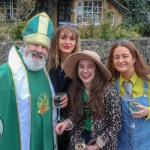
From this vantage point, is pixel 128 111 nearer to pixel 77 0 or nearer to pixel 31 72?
pixel 31 72

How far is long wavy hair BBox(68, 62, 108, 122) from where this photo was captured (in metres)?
3.13

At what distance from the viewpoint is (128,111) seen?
3.17 m

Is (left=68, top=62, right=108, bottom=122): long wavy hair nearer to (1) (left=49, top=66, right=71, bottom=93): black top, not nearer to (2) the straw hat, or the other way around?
(2) the straw hat

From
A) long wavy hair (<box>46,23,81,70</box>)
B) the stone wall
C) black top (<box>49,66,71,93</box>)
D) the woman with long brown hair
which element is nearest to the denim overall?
the woman with long brown hair

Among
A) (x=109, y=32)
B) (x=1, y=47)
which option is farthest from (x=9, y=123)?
(x=109, y=32)

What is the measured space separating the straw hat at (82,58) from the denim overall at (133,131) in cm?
19

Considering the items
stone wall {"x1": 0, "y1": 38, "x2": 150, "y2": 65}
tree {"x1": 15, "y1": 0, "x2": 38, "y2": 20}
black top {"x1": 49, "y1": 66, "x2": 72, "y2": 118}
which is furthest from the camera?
tree {"x1": 15, "y1": 0, "x2": 38, "y2": 20}

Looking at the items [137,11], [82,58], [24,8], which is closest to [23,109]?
[82,58]

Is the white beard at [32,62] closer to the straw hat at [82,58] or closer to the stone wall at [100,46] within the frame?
the straw hat at [82,58]

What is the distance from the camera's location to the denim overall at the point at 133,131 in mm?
3182

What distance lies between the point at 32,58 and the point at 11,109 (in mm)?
481

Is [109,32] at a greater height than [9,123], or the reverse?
[109,32]

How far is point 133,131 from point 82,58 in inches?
31.3

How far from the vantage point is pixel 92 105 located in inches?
124
